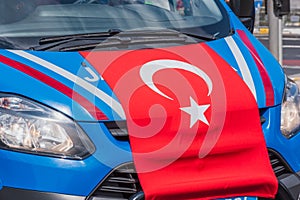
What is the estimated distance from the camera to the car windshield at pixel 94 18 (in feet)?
13.5

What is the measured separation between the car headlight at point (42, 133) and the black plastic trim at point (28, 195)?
176 millimetres

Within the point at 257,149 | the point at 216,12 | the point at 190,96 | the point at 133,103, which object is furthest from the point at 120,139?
the point at 216,12

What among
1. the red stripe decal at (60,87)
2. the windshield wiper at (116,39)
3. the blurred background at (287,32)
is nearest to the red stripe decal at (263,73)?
the windshield wiper at (116,39)

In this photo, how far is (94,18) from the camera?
14.1ft

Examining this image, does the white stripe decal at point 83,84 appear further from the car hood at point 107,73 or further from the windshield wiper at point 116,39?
the windshield wiper at point 116,39

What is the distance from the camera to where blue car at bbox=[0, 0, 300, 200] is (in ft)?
11.0

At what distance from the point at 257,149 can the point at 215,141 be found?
9.2 inches

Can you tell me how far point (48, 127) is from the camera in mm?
3398

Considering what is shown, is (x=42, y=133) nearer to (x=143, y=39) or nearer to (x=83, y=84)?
(x=83, y=84)

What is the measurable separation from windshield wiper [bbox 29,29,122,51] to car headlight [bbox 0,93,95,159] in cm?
58

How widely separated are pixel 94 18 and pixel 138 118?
1067 mm

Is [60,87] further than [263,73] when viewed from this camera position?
No

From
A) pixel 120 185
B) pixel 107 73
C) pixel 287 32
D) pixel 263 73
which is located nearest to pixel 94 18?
pixel 107 73

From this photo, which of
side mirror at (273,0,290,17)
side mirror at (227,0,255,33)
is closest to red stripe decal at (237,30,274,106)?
side mirror at (227,0,255,33)
